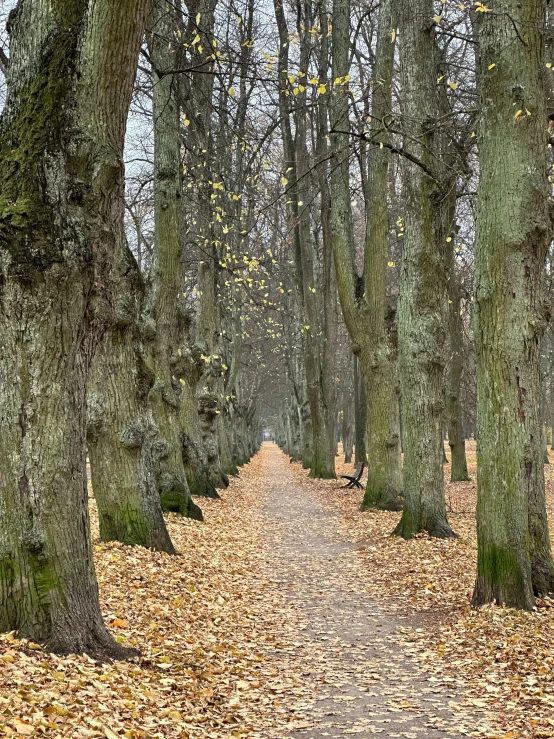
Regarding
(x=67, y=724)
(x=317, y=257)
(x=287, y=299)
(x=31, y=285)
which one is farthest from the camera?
(x=287, y=299)

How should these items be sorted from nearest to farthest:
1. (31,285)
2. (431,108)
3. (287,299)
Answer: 1. (31,285)
2. (431,108)
3. (287,299)

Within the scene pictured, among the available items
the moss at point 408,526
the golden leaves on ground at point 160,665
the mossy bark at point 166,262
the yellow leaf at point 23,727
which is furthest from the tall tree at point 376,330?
the yellow leaf at point 23,727

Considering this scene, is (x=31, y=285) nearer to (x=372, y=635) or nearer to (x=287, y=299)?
(x=372, y=635)

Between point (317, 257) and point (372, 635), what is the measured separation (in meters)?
20.2

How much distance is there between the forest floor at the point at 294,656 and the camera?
4.22 metres

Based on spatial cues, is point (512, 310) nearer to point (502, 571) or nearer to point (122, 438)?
point (502, 571)

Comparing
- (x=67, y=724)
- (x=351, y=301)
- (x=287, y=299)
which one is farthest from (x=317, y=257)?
(x=67, y=724)

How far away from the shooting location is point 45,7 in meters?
4.69

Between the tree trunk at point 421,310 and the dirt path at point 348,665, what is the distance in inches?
57.2

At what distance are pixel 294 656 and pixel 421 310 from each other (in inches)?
231

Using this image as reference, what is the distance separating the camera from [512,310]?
21.7 ft

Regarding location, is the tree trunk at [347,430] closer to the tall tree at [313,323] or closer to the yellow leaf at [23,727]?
the tall tree at [313,323]

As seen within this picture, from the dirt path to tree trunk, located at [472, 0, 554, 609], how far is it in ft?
3.95

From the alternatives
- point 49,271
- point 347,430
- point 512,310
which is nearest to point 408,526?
point 512,310
